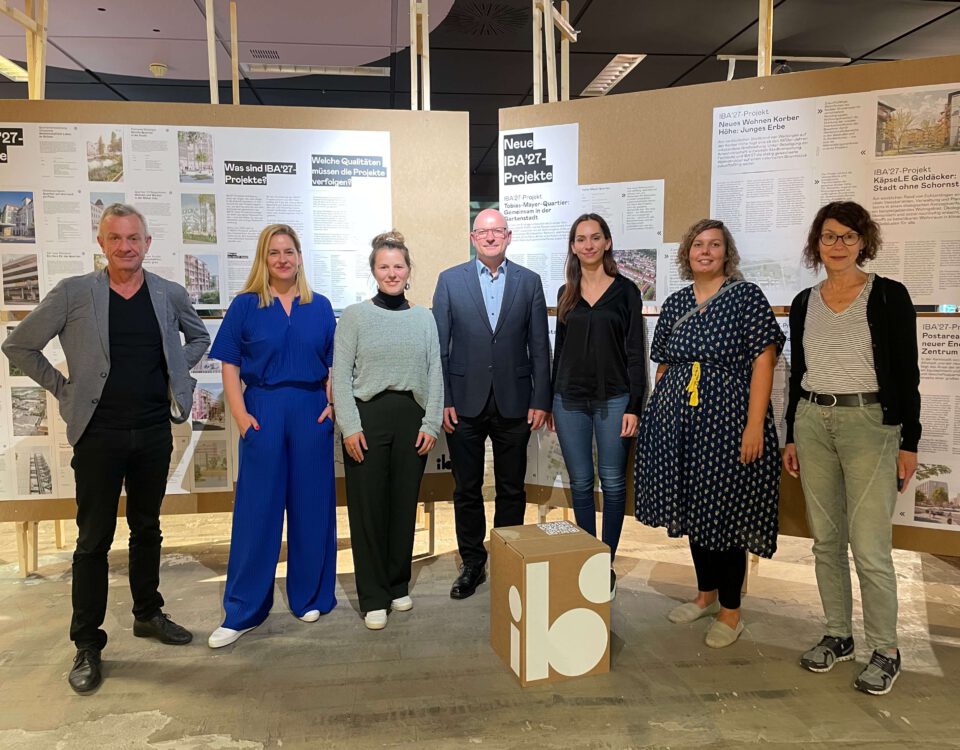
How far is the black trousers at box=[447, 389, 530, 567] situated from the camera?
10.4 ft

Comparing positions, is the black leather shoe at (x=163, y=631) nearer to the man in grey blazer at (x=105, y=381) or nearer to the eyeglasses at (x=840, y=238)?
the man in grey blazer at (x=105, y=381)

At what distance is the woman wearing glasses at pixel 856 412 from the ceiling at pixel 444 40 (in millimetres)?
3007

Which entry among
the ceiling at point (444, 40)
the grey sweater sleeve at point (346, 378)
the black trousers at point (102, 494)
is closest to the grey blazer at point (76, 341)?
the black trousers at point (102, 494)

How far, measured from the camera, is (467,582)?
130 inches

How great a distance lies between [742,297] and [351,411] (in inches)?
64.7

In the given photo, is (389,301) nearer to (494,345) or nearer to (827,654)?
(494,345)

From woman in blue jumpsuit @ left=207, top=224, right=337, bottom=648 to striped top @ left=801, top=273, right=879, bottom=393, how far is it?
1963 mm

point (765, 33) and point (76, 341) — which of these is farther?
point (765, 33)

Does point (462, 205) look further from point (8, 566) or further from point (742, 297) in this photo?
point (8, 566)

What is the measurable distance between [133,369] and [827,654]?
2.87 metres

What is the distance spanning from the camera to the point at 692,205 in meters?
3.23

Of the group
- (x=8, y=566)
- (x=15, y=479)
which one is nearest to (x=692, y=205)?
(x=15, y=479)

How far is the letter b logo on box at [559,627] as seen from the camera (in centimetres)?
244

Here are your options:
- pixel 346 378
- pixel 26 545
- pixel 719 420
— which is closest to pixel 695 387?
pixel 719 420
